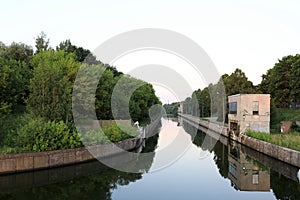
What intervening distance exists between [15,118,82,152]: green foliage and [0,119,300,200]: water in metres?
1.48

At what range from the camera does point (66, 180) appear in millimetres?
16391

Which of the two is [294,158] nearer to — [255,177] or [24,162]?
[255,177]

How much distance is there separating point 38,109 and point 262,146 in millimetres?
18260

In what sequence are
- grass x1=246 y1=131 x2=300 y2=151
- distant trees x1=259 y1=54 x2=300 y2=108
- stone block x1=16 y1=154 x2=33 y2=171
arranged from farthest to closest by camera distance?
distant trees x1=259 y1=54 x2=300 y2=108
grass x1=246 y1=131 x2=300 y2=151
stone block x1=16 y1=154 x2=33 y2=171

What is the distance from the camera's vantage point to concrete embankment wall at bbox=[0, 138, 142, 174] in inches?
664

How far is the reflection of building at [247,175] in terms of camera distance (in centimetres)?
1664

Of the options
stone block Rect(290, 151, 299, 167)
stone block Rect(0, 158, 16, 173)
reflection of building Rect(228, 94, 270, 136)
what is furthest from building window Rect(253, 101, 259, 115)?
stone block Rect(0, 158, 16, 173)

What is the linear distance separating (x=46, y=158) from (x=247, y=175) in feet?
38.5

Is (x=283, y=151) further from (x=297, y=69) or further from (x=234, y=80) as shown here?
(x=234, y=80)

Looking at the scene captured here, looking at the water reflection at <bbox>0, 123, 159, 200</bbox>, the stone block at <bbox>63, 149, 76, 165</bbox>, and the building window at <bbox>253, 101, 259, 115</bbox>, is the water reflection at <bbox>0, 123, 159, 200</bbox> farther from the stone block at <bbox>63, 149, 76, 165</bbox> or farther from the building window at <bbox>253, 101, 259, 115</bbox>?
the building window at <bbox>253, 101, 259, 115</bbox>

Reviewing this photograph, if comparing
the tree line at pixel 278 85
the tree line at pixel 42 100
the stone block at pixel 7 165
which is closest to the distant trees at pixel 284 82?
the tree line at pixel 278 85

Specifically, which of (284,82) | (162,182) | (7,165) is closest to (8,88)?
(7,165)

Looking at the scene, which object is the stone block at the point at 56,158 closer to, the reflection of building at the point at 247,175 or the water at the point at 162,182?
the water at the point at 162,182

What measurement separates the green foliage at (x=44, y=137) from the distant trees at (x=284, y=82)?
→ 44707 millimetres
